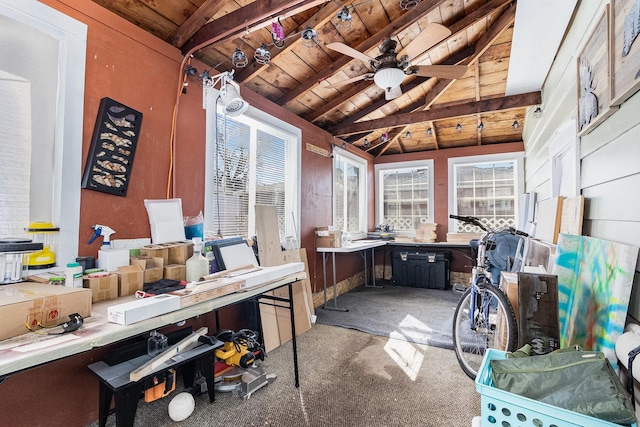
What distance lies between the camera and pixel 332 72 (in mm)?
3264

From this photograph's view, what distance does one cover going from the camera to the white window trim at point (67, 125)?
180cm

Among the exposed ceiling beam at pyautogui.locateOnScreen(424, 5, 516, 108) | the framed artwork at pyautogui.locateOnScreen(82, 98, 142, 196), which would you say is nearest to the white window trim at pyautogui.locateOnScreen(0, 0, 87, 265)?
the framed artwork at pyautogui.locateOnScreen(82, 98, 142, 196)

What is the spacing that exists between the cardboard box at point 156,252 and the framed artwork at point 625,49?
2.59 m

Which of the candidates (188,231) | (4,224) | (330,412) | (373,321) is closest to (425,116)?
(373,321)

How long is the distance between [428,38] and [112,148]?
2454 mm

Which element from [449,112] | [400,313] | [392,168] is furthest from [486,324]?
[392,168]

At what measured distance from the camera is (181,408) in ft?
6.20

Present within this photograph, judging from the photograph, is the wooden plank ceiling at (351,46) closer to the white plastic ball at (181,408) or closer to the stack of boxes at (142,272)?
the stack of boxes at (142,272)

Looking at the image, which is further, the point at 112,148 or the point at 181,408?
the point at 112,148

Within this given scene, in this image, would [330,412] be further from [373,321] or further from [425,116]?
[425,116]

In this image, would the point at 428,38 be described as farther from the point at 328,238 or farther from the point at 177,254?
the point at 328,238

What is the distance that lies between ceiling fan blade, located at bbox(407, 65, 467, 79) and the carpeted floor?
8.29 ft

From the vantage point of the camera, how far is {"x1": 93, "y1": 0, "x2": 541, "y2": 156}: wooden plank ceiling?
2248 mm

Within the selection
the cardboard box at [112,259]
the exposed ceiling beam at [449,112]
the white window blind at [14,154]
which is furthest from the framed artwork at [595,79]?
the white window blind at [14,154]
